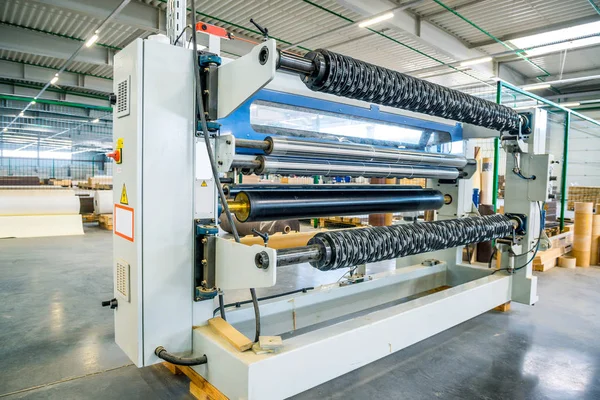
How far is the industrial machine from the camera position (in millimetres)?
1468

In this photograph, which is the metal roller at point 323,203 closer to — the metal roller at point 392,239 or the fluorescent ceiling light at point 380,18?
the metal roller at point 392,239

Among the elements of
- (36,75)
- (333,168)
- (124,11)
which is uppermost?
(124,11)

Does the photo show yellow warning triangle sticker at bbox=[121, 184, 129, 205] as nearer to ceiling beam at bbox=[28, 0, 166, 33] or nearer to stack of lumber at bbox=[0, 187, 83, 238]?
ceiling beam at bbox=[28, 0, 166, 33]

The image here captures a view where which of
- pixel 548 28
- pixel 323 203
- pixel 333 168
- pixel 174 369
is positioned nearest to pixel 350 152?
pixel 333 168

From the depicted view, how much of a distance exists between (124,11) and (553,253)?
22.3 feet

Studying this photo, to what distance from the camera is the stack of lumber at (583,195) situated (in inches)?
330

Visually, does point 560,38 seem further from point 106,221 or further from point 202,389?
point 106,221

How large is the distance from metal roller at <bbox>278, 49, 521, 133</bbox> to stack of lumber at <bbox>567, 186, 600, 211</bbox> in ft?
25.6

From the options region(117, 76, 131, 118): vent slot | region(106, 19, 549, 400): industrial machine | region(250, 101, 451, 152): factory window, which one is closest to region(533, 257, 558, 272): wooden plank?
region(250, 101, 451, 152): factory window

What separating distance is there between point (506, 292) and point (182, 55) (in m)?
2.74

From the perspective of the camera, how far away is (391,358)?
218 centimetres

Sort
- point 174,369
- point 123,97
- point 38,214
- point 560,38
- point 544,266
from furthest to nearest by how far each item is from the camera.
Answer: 1. point 38,214
2. point 560,38
3. point 544,266
4. point 174,369
5. point 123,97

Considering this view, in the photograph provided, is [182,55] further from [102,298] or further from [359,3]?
[359,3]

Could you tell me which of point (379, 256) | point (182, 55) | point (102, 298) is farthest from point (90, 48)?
point (379, 256)
